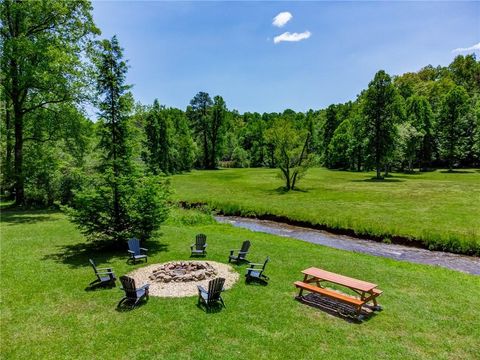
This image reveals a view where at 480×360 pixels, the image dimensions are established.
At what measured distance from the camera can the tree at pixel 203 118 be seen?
8325cm

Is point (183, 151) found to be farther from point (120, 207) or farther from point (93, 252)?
point (93, 252)

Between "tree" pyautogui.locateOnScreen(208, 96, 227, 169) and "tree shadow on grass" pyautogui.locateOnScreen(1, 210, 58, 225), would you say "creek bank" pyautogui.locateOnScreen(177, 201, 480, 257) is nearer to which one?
"tree shadow on grass" pyautogui.locateOnScreen(1, 210, 58, 225)

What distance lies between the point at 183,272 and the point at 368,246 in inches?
500

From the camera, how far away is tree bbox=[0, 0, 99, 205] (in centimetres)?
2359

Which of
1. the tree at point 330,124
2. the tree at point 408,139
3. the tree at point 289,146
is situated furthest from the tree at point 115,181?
the tree at point 330,124

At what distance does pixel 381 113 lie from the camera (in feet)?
164

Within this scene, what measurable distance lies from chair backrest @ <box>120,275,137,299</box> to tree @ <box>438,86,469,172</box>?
66.8m

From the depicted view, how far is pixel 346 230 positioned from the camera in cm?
2281

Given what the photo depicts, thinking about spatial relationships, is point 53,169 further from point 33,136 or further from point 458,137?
point 458,137

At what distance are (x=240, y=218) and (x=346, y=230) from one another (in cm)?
948

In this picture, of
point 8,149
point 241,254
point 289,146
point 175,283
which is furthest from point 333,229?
point 8,149

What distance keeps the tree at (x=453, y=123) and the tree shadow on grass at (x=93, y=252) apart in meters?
63.0

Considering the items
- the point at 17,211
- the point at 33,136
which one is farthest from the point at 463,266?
the point at 33,136

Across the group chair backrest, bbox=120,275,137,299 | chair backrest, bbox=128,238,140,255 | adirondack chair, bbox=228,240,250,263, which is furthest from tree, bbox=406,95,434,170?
chair backrest, bbox=120,275,137,299
